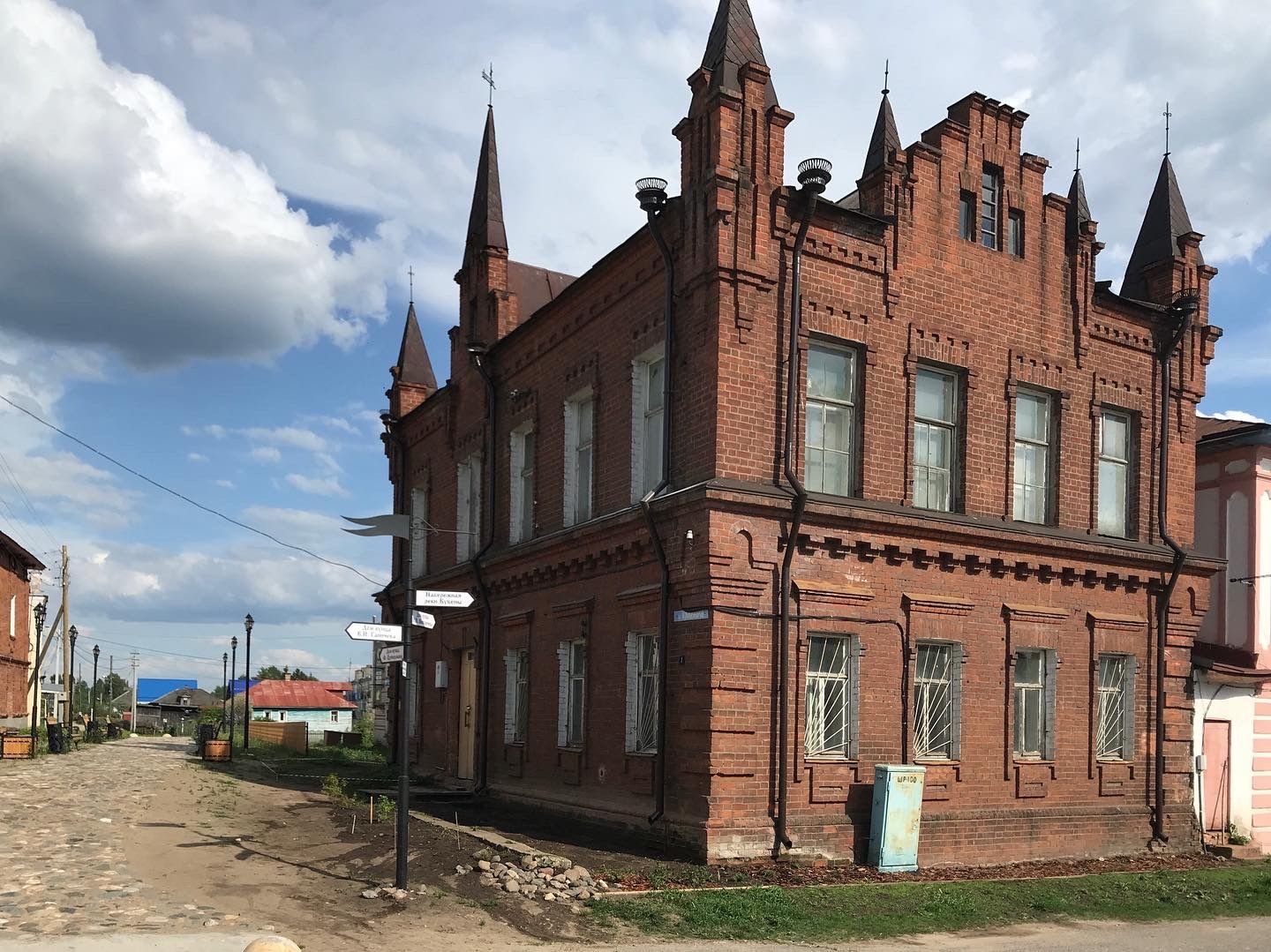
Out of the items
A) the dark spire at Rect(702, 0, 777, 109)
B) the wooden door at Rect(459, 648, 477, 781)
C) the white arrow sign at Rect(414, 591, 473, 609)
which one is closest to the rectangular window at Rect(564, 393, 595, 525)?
the wooden door at Rect(459, 648, 477, 781)

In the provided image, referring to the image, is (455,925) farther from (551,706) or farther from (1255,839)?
(1255,839)

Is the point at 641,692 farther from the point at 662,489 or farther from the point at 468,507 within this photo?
the point at 468,507

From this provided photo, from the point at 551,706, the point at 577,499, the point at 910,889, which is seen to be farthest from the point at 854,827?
the point at 577,499

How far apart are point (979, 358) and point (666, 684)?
6503 millimetres

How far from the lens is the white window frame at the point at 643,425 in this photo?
16391mm

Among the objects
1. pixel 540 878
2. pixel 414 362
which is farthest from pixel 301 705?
pixel 540 878

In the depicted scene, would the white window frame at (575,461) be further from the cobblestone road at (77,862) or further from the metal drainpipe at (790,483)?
the cobblestone road at (77,862)

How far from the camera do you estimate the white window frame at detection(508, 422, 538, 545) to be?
20609mm

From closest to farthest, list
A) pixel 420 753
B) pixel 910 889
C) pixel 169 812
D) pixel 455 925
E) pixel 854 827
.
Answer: pixel 455 925
pixel 910 889
pixel 854 827
pixel 169 812
pixel 420 753

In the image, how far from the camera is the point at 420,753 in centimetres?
2559

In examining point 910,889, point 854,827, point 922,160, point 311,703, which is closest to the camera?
point 910,889

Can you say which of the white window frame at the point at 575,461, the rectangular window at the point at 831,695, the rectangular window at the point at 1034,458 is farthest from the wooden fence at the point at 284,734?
the rectangular window at the point at 1034,458

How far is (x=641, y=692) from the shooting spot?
16.0m

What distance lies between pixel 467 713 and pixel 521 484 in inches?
192
